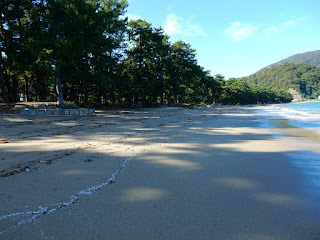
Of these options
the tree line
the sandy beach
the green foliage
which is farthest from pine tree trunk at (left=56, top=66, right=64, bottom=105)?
the green foliage

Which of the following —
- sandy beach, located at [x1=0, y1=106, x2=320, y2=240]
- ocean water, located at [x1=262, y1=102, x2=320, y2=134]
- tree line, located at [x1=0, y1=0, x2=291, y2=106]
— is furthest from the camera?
tree line, located at [x1=0, y1=0, x2=291, y2=106]

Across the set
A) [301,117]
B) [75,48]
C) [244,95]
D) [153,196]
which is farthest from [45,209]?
[244,95]

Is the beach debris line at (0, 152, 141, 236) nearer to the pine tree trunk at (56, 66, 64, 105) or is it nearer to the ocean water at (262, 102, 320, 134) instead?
the ocean water at (262, 102, 320, 134)

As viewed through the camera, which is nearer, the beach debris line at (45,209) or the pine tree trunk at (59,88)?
the beach debris line at (45,209)

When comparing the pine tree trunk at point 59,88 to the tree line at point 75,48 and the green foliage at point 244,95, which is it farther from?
the green foliage at point 244,95

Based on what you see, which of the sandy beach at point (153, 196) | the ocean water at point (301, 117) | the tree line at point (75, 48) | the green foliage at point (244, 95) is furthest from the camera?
the green foliage at point (244, 95)

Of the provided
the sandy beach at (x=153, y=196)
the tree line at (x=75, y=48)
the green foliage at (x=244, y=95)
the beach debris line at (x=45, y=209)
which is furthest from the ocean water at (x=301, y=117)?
the green foliage at (x=244, y=95)

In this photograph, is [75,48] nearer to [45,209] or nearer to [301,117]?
[45,209]

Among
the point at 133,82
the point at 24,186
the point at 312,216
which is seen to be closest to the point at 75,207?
the point at 24,186

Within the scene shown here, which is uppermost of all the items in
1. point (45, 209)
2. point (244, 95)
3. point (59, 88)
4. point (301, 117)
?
point (244, 95)

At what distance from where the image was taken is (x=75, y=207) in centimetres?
207

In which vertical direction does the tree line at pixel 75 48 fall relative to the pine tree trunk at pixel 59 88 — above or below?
above

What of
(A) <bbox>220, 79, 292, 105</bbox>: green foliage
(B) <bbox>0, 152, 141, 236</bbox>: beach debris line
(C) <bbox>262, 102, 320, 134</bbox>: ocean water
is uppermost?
(A) <bbox>220, 79, 292, 105</bbox>: green foliage

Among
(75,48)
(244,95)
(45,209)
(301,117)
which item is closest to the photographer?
(45,209)
